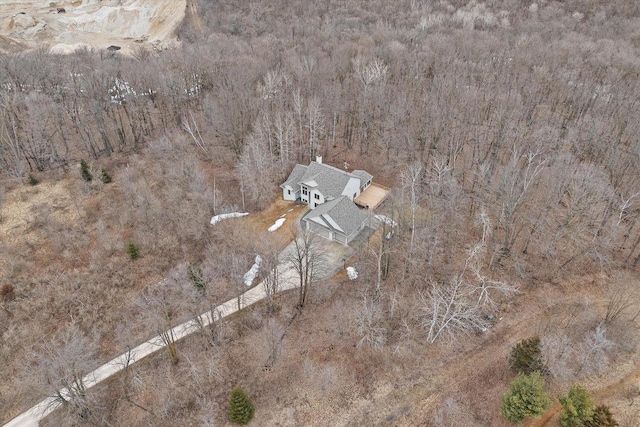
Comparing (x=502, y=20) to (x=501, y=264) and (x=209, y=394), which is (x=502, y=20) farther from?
(x=209, y=394)

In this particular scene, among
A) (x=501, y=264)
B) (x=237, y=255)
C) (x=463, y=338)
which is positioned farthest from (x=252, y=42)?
(x=463, y=338)

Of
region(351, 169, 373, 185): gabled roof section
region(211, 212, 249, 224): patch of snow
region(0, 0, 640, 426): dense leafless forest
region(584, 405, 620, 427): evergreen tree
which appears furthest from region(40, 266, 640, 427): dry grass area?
region(351, 169, 373, 185): gabled roof section

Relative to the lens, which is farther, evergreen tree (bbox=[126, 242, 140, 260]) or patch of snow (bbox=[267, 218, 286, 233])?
patch of snow (bbox=[267, 218, 286, 233])

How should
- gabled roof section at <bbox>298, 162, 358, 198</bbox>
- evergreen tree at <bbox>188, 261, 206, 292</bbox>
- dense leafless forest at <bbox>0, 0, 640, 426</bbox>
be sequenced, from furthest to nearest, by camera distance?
gabled roof section at <bbox>298, 162, 358, 198</bbox> < evergreen tree at <bbox>188, 261, 206, 292</bbox> < dense leafless forest at <bbox>0, 0, 640, 426</bbox>

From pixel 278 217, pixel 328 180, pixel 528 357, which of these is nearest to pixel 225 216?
pixel 278 217

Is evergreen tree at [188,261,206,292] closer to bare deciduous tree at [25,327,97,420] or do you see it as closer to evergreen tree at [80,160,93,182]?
bare deciduous tree at [25,327,97,420]

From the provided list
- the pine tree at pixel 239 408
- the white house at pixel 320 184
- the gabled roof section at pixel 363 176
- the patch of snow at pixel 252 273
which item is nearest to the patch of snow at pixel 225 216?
the white house at pixel 320 184

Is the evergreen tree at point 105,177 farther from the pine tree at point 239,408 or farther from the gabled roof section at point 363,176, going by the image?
the pine tree at point 239,408
